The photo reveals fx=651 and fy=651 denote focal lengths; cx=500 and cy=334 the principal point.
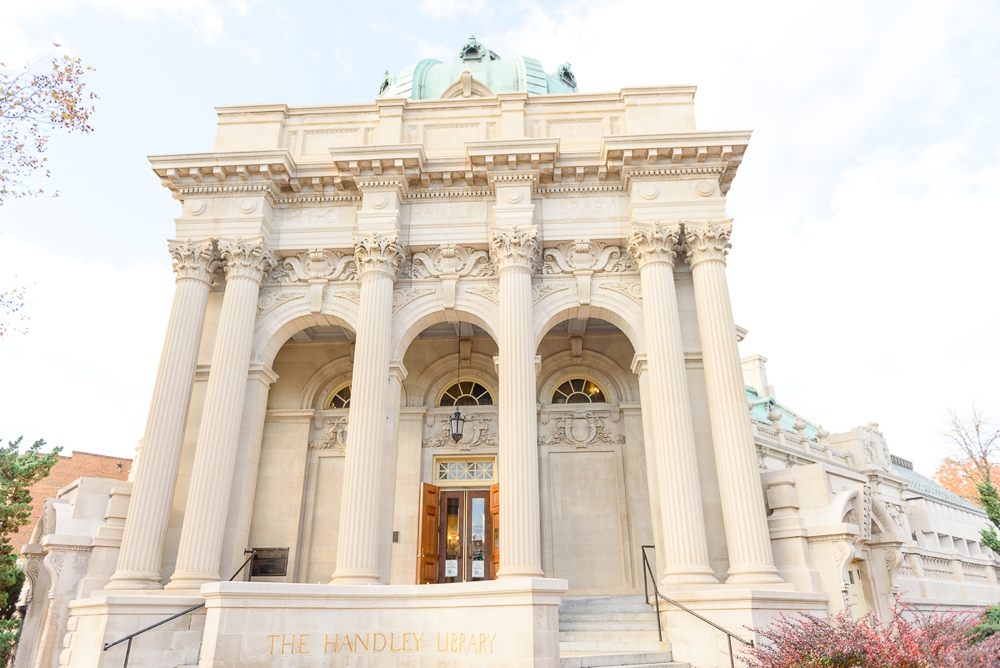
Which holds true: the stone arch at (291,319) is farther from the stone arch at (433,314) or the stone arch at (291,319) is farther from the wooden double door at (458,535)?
the wooden double door at (458,535)

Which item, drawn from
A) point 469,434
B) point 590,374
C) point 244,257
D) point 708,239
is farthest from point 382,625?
point 708,239

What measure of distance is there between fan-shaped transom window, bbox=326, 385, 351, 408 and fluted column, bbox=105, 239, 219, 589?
4834 mm

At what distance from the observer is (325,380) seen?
A: 20.3 metres

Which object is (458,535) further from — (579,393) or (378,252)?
(378,252)

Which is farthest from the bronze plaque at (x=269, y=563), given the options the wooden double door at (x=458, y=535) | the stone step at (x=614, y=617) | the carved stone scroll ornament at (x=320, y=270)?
the stone step at (x=614, y=617)

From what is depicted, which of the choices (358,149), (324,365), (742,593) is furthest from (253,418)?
(742,593)

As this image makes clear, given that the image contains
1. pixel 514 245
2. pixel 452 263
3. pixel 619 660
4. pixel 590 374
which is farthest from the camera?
pixel 590 374

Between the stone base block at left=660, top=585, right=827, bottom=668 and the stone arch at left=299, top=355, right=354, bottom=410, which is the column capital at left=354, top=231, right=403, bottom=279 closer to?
the stone arch at left=299, top=355, right=354, bottom=410

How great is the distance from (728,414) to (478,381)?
843 centimetres

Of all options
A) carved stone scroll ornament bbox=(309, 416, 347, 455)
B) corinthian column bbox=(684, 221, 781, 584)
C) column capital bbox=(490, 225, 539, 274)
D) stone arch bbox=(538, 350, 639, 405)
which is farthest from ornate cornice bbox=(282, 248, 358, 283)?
corinthian column bbox=(684, 221, 781, 584)

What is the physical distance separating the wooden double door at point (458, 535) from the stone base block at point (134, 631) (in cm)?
603

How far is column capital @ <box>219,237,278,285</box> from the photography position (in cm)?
1705

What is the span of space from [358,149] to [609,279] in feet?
24.6

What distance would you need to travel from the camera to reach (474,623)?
11.3 meters
